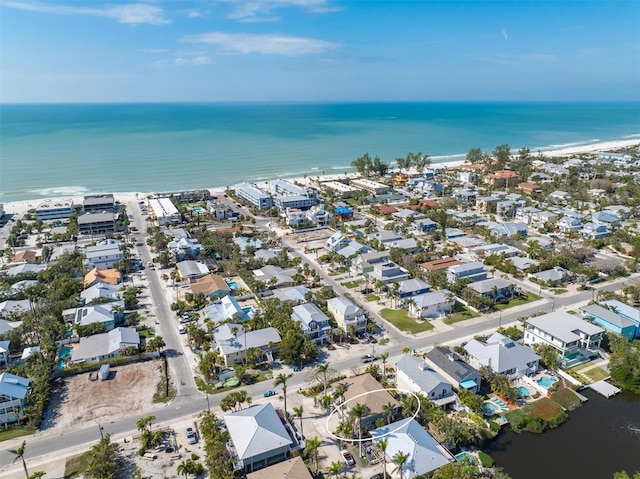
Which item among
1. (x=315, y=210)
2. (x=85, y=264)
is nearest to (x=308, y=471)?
(x=85, y=264)

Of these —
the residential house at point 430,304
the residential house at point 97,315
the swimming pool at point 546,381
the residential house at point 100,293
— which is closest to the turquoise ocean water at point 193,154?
the residential house at point 100,293

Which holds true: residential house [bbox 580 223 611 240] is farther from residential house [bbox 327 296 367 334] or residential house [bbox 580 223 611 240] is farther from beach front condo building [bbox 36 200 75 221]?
beach front condo building [bbox 36 200 75 221]

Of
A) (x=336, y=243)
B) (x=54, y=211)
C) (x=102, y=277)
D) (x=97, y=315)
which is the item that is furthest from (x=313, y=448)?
(x=54, y=211)

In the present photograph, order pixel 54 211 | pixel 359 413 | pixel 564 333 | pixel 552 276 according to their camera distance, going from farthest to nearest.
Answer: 1. pixel 54 211
2. pixel 552 276
3. pixel 564 333
4. pixel 359 413

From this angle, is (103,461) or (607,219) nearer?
(103,461)

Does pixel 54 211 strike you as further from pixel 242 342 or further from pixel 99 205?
pixel 242 342

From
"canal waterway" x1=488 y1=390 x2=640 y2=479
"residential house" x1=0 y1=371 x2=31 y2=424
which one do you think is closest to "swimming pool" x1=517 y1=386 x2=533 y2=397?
"canal waterway" x1=488 y1=390 x2=640 y2=479
